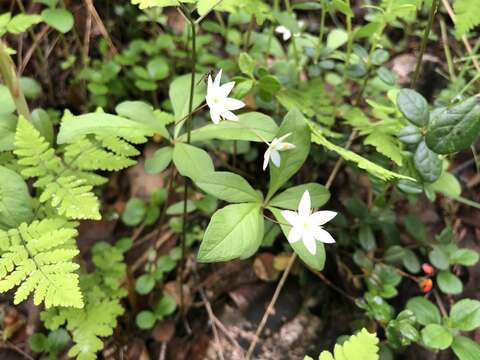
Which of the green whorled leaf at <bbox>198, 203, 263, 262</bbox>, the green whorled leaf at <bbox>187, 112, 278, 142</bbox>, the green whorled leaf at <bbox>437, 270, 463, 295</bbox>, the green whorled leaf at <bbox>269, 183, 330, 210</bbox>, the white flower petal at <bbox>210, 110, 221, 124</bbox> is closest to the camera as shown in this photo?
the green whorled leaf at <bbox>198, 203, 263, 262</bbox>

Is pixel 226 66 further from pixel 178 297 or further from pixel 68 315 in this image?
pixel 68 315

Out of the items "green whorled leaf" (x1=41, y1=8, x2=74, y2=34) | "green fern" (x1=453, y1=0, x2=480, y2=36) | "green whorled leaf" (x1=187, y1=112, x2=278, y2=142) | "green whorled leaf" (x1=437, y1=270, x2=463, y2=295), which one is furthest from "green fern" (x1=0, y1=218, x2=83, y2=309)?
"green fern" (x1=453, y1=0, x2=480, y2=36)

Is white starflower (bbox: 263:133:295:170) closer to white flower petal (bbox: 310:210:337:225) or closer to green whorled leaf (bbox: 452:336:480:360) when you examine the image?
white flower petal (bbox: 310:210:337:225)

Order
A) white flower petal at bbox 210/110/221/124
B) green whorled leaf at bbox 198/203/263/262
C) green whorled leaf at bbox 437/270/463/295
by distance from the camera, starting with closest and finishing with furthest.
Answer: green whorled leaf at bbox 198/203/263/262
white flower petal at bbox 210/110/221/124
green whorled leaf at bbox 437/270/463/295

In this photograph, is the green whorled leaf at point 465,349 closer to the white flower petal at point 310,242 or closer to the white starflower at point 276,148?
the white flower petal at point 310,242

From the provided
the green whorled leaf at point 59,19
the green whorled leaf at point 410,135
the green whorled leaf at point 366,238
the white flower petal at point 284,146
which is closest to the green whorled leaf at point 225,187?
the white flower petal at point 284,146

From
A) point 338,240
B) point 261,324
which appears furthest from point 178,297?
point 338,240
